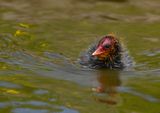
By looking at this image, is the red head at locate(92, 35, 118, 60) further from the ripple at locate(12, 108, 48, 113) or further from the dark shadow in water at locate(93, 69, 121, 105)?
the ripple at locate(12, 108, 48, 113)

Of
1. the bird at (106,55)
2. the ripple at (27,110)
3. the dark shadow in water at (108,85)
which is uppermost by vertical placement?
the bird at (106,55)

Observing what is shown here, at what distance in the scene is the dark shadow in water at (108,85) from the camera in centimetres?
716

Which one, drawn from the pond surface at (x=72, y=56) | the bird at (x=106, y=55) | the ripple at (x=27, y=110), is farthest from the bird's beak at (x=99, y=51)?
the ripple at (x=27, y=110)

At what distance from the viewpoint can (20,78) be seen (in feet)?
26.2

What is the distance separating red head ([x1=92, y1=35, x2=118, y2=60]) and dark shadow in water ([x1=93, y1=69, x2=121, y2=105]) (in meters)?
0.26

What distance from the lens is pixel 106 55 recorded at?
30.1 ft

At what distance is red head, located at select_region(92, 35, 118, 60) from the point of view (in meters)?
9.05

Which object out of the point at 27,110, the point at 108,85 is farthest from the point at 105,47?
the point at 27,110

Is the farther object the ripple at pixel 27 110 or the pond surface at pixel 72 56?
the pond surface at pixel 72 56

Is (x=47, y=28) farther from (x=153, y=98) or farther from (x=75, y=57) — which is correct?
(x=153, y=98)

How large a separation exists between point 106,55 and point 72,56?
3.78 feet

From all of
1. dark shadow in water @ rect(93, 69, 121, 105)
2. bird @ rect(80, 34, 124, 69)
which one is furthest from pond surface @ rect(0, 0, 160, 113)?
bird @ rect(80, 34, 124, 69)

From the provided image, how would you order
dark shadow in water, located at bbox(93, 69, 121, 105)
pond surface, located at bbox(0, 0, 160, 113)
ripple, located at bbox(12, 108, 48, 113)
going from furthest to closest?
dark shadow in water, located at bbox(93, 69, 121, 105) < pond surface, located at bbox(0, 0, 160, 113) < ripple, located at bbox(12, 108, 48, 113)

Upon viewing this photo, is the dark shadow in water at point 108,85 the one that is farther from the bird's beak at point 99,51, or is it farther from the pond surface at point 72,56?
the bird's beak at point 99,51
